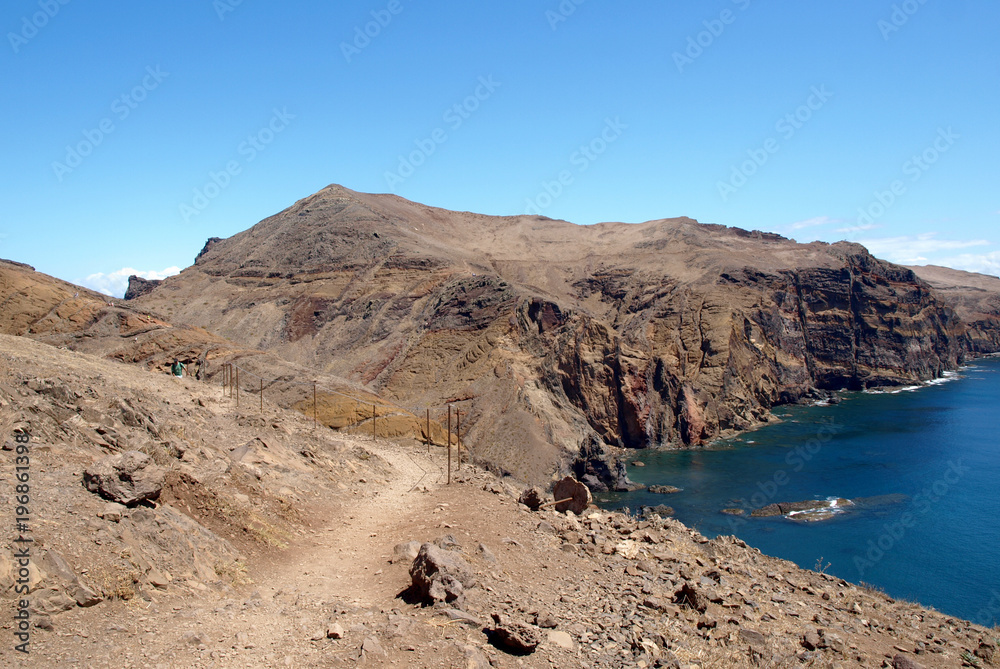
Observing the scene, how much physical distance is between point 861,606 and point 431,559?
9.92 meters

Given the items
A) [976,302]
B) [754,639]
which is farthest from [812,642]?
[976,302]

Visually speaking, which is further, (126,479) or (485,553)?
(485,553)

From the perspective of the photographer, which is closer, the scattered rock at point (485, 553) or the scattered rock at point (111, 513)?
the scattered rock at point (111, 513)

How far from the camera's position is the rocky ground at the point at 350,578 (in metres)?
8.70

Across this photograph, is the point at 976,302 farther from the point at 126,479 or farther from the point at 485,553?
the point at 126,479

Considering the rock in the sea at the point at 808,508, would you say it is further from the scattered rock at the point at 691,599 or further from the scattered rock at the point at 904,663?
the scattered rock at the point at 691,599

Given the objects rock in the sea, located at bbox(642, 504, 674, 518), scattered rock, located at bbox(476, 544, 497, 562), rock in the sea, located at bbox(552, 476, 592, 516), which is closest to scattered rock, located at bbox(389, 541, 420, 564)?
scattered rock, located at bbox(476, 544, 497, 562)

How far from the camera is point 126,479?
11.2 meters

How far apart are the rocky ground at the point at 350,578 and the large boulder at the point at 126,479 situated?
0.21 meters

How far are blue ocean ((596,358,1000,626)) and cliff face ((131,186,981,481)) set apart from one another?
6.35m

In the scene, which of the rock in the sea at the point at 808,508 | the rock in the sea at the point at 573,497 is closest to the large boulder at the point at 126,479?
the rock in the sea at the point at 573,497

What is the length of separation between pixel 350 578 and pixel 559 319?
51296mm

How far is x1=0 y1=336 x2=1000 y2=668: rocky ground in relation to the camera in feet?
28.5

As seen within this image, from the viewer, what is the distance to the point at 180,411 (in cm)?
2016
